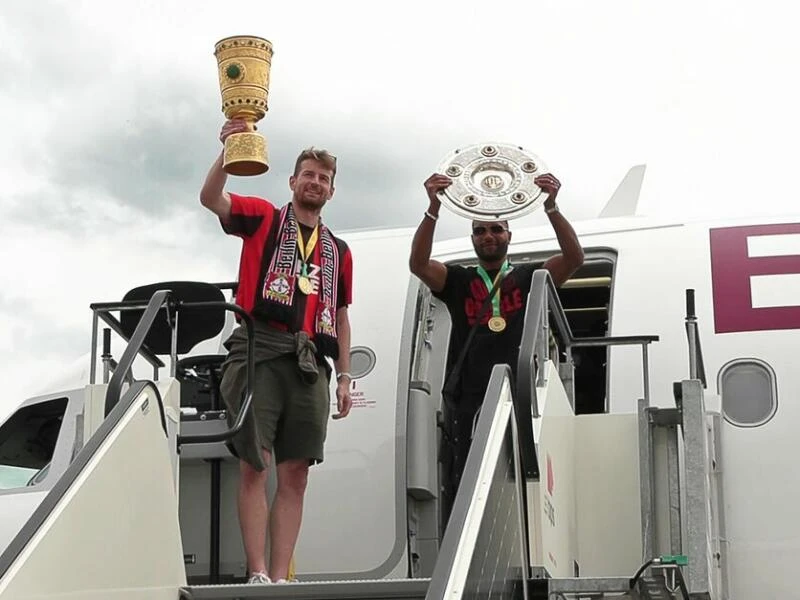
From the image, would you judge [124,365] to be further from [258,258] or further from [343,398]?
[343,398]

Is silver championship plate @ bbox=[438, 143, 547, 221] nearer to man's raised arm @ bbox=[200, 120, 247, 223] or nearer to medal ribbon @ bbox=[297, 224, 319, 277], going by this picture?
medal ribbon @ bbox=[297, 224, 319, 277]

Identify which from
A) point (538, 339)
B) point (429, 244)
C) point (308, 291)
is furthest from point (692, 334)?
point (308, 291)

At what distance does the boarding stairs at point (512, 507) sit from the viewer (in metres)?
4.73

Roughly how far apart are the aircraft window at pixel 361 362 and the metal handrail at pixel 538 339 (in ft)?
5.99

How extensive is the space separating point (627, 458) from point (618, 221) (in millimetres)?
2372

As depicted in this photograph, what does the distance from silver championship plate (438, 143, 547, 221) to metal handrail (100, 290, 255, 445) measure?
4.33ft

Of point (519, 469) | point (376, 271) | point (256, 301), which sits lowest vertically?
point (519, 469)

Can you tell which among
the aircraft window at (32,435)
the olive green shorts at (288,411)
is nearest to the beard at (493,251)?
the olive green shorts at (288,411)

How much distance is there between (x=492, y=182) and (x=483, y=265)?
61cm

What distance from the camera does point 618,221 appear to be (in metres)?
9.52

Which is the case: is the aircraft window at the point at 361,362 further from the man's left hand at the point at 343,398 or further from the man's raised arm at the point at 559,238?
the man's raised arm at the point at 559,238

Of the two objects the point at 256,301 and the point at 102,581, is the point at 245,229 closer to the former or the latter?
the point at 256,301

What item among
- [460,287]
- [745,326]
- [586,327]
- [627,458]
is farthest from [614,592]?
[586,327]

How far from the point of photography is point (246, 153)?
6059mm
